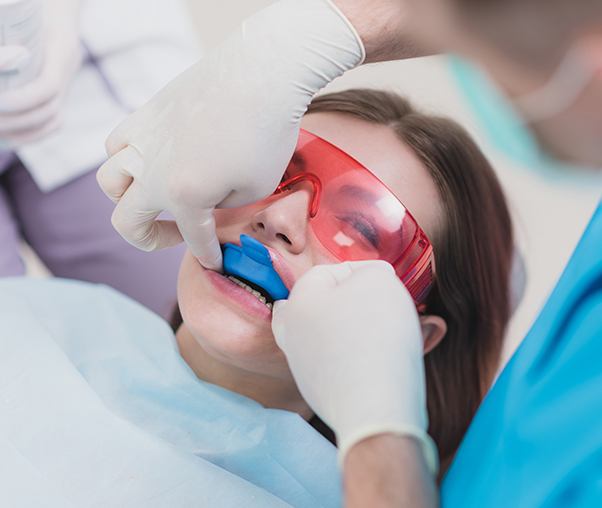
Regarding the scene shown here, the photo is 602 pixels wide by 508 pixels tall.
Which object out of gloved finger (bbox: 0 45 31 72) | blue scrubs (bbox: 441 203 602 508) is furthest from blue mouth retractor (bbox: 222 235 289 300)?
gloved finger (bbox: 0 45 31 72)

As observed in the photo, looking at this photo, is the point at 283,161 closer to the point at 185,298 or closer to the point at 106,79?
the point at 185,298

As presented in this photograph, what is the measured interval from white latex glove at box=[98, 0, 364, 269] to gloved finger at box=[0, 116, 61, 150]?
0.63 m

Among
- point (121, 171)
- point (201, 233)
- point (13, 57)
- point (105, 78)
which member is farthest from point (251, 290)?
point (105, 78)

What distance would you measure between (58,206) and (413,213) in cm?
84

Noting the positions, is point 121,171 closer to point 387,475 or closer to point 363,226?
point 363,226

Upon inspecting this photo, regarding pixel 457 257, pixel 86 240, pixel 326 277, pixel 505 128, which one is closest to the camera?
pixel 505 128

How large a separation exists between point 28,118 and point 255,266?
2.20 feet

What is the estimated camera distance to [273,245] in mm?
1093

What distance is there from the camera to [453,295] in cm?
128

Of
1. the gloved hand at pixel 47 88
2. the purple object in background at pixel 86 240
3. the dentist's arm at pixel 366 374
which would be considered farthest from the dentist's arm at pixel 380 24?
the purple object in background at pixel 86 240

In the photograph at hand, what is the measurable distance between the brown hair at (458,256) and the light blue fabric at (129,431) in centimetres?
31

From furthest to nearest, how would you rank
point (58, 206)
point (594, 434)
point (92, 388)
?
point (58, 206) < point (92, 388) < point (594, 434)

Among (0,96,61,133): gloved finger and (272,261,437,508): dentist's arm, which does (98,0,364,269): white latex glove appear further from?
(0,96,61,133): gloved finger

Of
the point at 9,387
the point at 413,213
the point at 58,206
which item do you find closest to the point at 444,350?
the point at 413,213
